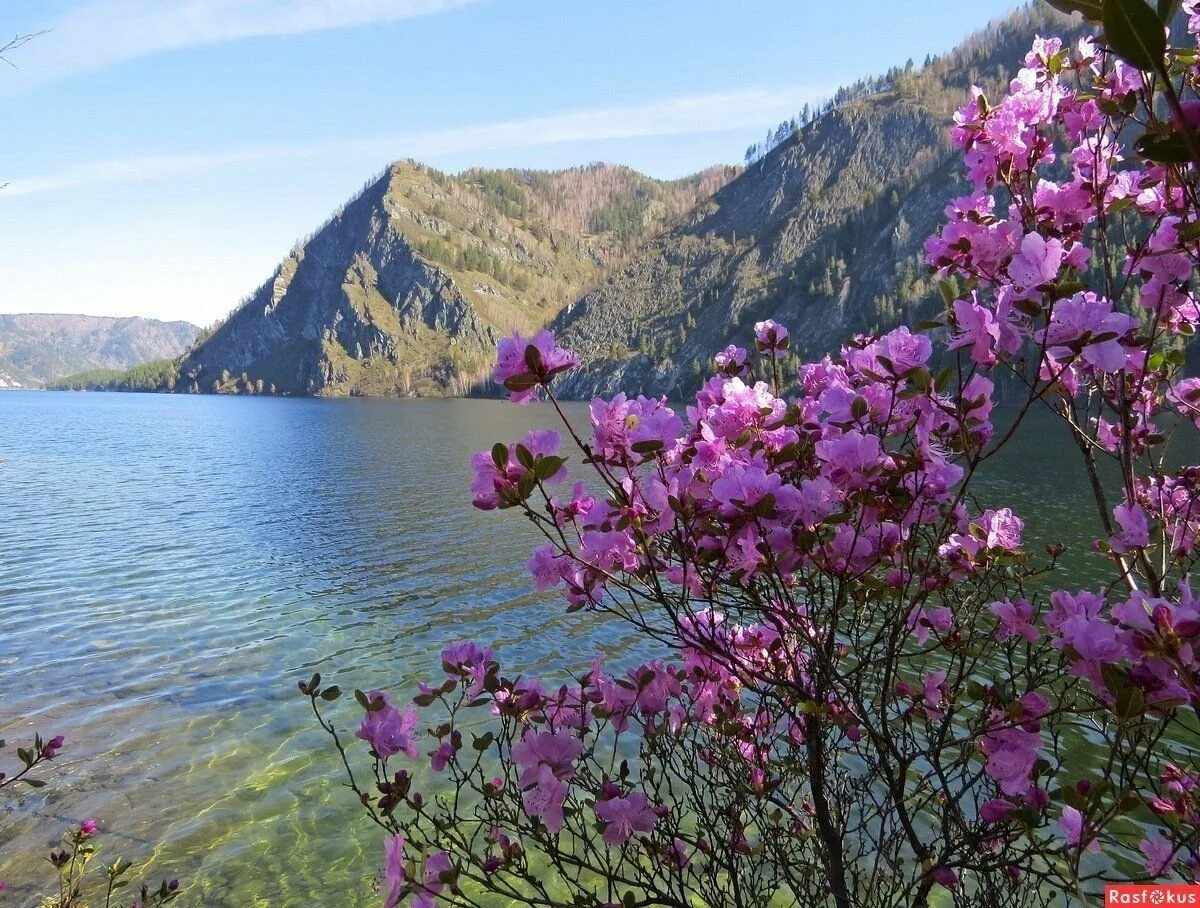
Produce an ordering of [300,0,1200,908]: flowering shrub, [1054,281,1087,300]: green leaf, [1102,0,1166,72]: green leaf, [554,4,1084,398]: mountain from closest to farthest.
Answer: [1102,0,1166,72]: green leaf < [1054,281,1087,300]: green leaf < [300,0,1200,908]: flowering shrub < [554,4,1084,398]: mountain

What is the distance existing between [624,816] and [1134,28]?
2.43 m

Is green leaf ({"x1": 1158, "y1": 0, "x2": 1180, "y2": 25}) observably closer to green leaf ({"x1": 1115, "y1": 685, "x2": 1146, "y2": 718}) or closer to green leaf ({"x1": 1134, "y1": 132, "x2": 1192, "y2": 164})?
green leaf ({"x1": 1134, "y1": 132, "x2": 1192, "y2": 164})

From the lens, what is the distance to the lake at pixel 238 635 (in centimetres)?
678

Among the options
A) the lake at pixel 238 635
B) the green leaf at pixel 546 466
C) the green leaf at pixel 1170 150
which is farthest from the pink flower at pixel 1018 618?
the lake at pixel 238 635

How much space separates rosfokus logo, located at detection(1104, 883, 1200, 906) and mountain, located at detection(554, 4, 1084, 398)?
108954mm

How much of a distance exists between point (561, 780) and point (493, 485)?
105 centimetres

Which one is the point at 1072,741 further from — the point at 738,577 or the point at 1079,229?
the point at 738,577

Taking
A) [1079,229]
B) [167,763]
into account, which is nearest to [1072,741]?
[1079,229]

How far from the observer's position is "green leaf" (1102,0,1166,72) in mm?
840

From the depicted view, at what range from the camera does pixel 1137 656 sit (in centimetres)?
155

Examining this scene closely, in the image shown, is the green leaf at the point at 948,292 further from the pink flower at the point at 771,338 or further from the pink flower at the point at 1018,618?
the pink flower at the point at 1018,618

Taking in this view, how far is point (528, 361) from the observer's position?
6.12 ft

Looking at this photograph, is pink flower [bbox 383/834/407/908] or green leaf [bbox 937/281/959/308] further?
pink flower [bbox 383/834/407/908]

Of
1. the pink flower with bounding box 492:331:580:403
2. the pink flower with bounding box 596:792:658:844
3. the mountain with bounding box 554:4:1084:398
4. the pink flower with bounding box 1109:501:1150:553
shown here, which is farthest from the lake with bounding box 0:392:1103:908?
the mountain with bounding box 554:4:1084:398
